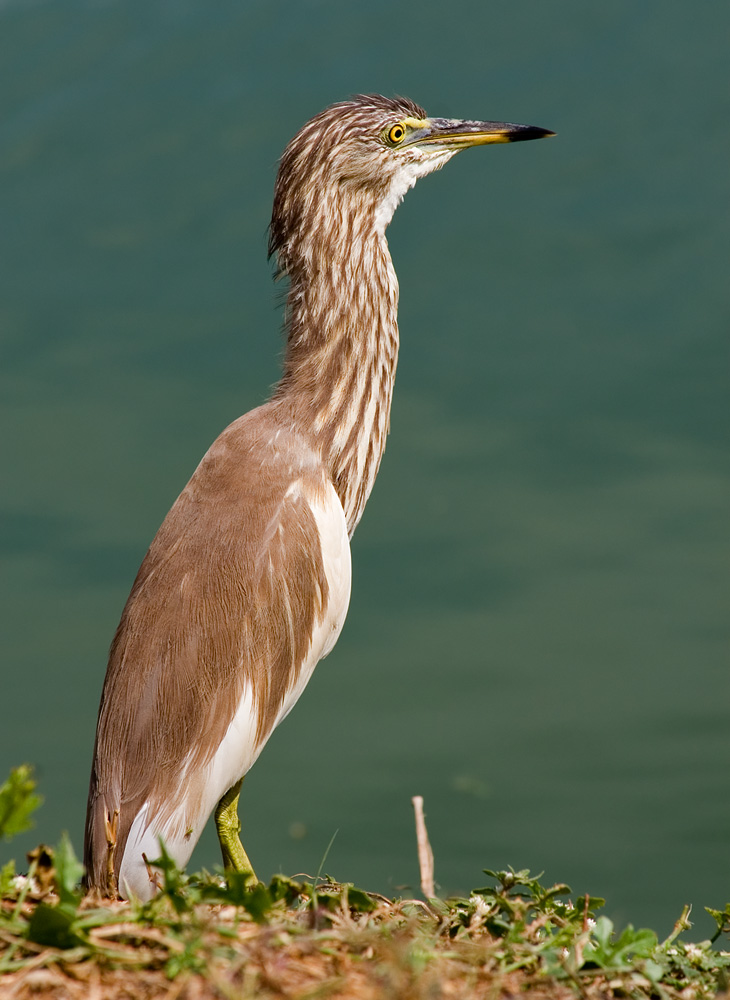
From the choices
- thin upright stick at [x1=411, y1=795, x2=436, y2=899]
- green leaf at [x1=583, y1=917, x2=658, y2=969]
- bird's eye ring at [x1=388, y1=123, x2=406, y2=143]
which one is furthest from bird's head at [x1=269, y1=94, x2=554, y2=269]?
green leaf at [x1=583, y1=917, x2=658, y2=969]

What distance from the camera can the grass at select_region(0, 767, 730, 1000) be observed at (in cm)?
92

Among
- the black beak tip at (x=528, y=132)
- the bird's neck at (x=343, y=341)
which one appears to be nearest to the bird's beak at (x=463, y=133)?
the black beak tip at (x=528, y=132)

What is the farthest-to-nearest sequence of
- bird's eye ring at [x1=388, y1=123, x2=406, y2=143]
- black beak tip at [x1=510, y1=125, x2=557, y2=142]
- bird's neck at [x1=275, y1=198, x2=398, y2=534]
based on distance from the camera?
black beak tip at [x1=510, y1=125, x2=557, y2=142]
bird's eye ring at [x1=388, y1=123, x2=406, y2=143]
bird's neck at [x1=275, y1=198, x2=398, y2=534]

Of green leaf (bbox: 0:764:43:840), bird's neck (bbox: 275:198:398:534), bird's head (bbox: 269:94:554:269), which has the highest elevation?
bird's head (bbox: 269:94:554:269)

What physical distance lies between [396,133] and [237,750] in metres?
1.55

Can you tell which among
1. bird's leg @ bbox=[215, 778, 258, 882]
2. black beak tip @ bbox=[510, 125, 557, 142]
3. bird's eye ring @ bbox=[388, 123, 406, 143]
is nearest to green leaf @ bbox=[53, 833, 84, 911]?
bird's leg @ bbox=[215, 778, 258, 882]

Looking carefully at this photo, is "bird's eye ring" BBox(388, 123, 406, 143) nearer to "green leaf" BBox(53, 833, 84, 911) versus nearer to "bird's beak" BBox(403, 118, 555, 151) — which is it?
"bird's beak" BBox(403, 118, 555, 151)

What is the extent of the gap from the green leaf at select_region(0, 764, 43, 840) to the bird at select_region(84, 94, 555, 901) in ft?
2.34

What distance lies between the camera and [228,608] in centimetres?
204

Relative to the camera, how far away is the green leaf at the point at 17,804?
3.35 feet

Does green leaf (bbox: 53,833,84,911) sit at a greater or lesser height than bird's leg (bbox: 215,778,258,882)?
lesser

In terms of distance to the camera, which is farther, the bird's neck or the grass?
the bird's neck

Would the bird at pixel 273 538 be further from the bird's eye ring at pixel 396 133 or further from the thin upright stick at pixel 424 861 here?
the thin upright stick at pixel 424 861

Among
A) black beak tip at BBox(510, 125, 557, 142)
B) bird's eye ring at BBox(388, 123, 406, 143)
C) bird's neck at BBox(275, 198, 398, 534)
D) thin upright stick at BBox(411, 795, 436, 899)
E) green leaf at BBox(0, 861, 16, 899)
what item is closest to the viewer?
green leaf at BBox(0, 861, 16, 899)
